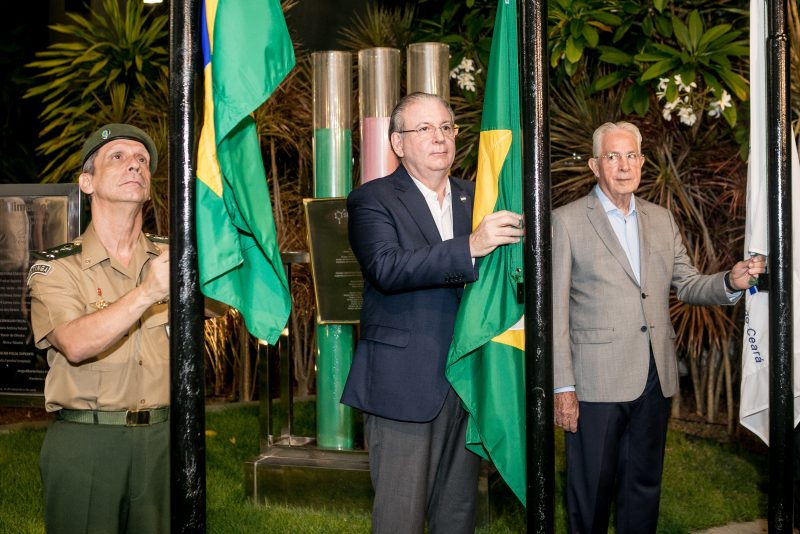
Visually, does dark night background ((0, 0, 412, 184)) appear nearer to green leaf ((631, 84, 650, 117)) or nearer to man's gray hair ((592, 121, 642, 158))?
green leaf ((631, 84, 650, 117))

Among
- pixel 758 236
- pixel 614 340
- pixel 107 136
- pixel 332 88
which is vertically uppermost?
pixel 332 88

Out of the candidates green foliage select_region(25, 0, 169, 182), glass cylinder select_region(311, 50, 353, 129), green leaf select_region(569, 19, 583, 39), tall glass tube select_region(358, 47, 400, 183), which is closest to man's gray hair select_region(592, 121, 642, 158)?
tall glass tube select_region(358, 47, 400, 183)

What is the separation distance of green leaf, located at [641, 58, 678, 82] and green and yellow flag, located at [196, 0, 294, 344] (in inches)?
178

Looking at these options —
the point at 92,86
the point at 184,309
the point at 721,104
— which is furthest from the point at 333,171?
the point at 92,86

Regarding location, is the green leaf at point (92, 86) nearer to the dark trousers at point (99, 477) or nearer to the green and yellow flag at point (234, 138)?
the dark trousers at point (99, 477)

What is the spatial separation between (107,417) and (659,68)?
4803 millimetres

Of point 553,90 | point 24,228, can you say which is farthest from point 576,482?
point 553,90

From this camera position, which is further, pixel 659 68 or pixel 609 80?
pixel 609 80

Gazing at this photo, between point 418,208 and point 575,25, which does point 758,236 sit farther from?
point 575,25

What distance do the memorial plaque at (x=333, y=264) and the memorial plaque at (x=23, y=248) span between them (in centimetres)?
131

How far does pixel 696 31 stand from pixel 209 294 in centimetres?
517

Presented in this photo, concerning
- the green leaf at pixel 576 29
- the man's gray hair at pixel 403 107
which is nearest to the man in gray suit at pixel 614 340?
the man's gray hair at pixel 403 107

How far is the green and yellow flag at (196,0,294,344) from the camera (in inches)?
88.9

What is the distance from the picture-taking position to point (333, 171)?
522cm
